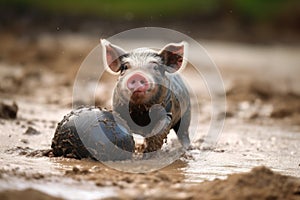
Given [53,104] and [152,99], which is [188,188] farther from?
[53,104]

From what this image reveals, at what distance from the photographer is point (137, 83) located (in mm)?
5926

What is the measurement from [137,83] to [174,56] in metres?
0.89

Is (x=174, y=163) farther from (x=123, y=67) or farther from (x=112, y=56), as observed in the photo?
(x=112, y=56)

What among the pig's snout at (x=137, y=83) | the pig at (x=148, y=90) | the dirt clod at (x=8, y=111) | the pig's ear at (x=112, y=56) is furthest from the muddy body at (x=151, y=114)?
the dirt clod at (x=8, y=111)

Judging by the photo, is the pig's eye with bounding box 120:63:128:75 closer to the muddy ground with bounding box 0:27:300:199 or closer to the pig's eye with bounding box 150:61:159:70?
the pig's eye with bounding box 150:61:159:70

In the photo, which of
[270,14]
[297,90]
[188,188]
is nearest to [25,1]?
[270,14]

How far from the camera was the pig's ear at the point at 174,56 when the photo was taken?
21.9 ft

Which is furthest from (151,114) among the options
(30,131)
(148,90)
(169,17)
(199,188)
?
(169,17)

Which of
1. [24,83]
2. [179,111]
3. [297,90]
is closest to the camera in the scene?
[179,111]

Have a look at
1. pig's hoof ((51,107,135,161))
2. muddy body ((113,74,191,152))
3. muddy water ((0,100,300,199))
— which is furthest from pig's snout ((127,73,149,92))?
muddy water ((0,100,300,199))

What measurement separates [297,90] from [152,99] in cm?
781

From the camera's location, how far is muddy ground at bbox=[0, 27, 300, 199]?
4812mm

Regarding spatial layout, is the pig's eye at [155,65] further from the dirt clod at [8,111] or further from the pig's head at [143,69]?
the dirt clod at [8,111]

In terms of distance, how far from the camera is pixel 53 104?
399 inches
